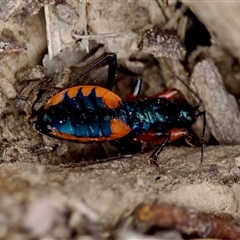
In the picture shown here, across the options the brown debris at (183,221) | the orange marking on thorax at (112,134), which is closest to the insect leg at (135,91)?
the orange marking on thorax at (112,134)

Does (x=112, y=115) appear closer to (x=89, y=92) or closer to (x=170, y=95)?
(x=89, y=92)

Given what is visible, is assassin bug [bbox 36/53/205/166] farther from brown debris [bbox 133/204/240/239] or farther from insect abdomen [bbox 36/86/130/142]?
brown debris [bbox 133/204/240/239]

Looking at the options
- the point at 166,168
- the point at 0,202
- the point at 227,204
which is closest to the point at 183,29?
the point at 166,168

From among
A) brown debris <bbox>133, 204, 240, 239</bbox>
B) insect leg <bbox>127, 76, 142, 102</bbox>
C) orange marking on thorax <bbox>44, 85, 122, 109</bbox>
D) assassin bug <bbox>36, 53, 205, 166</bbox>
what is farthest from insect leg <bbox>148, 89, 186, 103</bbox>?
brown debris <bbox>133, 204, 240, 239</bbox>

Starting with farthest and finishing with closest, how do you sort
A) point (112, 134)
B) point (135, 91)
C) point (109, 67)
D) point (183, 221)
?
point (135, 91)
point (109, 67)
point (112, 134)
point (183, 221)

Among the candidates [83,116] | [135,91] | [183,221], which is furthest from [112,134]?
[183,221]

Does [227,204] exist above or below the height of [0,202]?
below

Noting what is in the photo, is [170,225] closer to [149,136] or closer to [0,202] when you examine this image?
[0,202]
